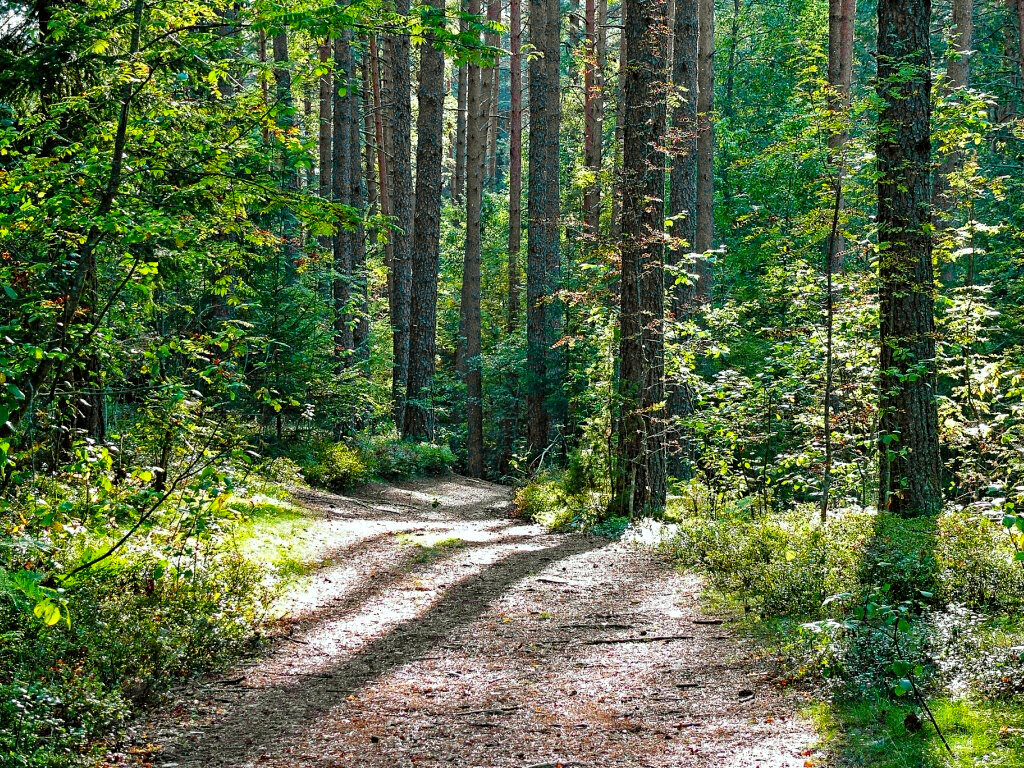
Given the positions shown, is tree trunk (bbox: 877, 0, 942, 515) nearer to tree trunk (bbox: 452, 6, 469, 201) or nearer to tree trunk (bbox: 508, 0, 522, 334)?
tree trunk (bbox: 508, 0, 522, 334)

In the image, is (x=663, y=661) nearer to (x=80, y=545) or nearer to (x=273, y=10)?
(x=80, y=545)

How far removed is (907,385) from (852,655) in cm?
461

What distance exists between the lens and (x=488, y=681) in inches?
213

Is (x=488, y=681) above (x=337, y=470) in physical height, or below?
below

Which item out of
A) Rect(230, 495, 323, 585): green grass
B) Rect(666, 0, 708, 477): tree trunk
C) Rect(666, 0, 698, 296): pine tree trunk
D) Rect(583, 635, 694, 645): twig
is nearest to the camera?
Rect(583, 635, 694, 645): twig

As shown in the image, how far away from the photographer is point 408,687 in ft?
17.4

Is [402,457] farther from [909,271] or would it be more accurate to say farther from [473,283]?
[909,271]

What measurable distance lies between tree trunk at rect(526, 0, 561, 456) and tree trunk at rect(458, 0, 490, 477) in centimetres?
292

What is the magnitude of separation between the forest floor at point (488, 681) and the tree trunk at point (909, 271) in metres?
2.70

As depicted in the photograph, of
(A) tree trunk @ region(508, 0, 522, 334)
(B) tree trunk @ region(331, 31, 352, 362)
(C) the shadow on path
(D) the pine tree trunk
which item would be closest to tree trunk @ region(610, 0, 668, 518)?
(C) the shadow on path

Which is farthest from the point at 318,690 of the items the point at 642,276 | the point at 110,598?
the point at 642,276

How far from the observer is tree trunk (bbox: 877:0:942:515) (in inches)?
327

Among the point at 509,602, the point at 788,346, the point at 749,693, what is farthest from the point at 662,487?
the point at 749,693

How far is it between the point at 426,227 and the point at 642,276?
893cm
